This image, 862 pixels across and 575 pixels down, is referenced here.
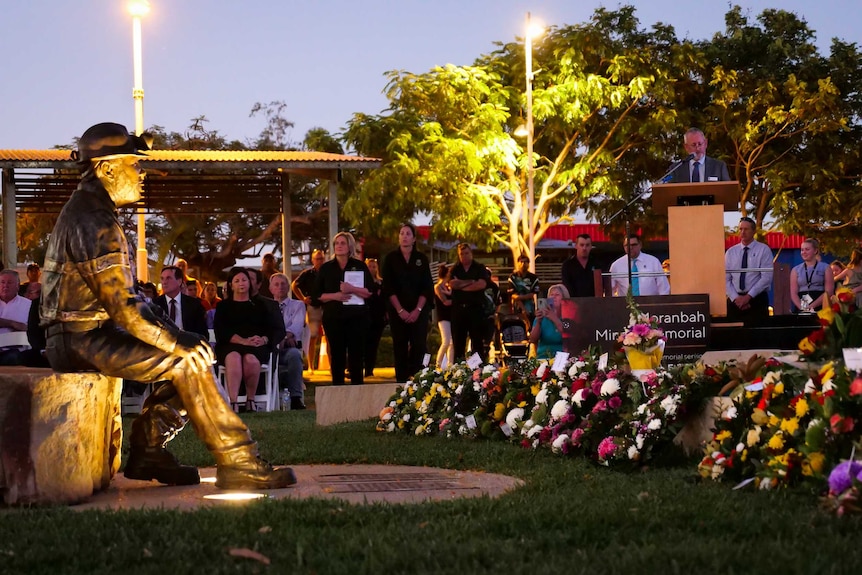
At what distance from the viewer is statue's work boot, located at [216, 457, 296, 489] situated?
24.3 ft

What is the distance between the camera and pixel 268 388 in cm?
1538

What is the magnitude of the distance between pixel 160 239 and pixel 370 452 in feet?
135

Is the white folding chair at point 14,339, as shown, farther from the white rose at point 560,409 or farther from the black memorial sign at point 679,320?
the white rose at point 560,409

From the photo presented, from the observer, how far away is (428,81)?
1292 inches

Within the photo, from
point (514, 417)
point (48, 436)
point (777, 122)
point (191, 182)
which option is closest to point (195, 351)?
point (48, 436)

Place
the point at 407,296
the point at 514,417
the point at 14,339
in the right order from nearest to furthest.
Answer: the point at 514,417, the point at 14,339, the point at 407,296

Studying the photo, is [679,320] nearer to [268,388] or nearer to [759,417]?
[759,417]

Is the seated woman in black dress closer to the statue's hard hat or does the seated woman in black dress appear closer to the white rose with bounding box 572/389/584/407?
the white rose with bounding box 572/389/584/407

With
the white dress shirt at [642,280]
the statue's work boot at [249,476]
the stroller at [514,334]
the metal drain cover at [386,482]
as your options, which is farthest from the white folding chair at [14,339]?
the stroller at [514,334]

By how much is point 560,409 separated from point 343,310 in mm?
6571

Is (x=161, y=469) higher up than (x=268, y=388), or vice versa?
(x=268, y=388)

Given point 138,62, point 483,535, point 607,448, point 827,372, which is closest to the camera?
point 483,535

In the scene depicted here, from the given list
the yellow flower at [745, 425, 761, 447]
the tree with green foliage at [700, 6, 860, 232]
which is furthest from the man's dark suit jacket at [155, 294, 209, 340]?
the tree with green foliage at [700, 6, 860, 232]

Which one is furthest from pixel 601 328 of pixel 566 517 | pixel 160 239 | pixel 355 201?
pixel 160 239
